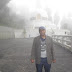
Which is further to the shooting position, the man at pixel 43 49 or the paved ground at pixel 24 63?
the paved ground at pixel 24 63

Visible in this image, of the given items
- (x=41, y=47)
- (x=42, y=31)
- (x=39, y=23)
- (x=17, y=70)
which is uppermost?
(x=39, y=23)

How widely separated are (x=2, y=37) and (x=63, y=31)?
2760 centimetres

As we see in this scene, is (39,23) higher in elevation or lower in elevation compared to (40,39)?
higher

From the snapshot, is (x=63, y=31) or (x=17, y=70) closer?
(x=17, y=70)

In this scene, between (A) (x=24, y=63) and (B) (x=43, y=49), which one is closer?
(B) (x=43, y=49)

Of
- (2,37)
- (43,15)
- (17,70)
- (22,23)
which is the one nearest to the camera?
(17,70)

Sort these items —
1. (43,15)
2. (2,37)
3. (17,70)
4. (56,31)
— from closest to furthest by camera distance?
(17,70) < (2,37) < (56,31) < (43,15)

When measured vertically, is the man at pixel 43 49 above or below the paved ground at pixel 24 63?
above

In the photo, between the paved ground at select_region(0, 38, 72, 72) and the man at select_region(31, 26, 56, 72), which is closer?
the man at select_region(31, 26, 56, 72)

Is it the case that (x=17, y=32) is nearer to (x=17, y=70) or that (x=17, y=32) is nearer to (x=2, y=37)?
(x=2, y=37)

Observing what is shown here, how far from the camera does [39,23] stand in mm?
61906

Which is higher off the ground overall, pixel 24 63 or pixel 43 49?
pixel 43 49

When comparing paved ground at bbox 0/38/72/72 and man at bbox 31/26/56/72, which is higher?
man at bbox 31/26/56/72

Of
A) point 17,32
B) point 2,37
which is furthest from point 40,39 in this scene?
point 17,32
